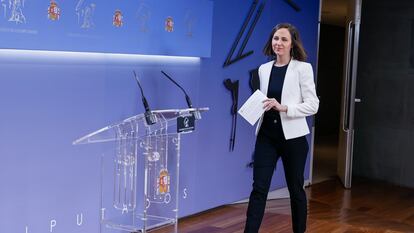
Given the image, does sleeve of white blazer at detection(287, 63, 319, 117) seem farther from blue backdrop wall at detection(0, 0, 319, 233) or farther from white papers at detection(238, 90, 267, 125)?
blue backdrop wall at detection(0, 0, 319, 233)

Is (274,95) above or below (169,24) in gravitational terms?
below

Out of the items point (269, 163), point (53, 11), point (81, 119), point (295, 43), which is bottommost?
point (269, 163)

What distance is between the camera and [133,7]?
375 centimetres

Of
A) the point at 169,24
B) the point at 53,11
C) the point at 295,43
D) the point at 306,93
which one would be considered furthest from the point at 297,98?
the point at 53,11

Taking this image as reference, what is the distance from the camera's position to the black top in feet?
11.3

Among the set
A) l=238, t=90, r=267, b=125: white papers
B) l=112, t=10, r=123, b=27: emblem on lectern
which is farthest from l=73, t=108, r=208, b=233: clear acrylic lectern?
l=112, t=10, r=123, b=27: emblem on lectern

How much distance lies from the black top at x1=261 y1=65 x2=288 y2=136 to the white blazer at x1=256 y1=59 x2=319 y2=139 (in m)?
0.03

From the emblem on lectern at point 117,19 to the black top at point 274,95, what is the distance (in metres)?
1.04

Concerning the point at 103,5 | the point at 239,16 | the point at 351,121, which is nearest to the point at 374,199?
the point at 351,121

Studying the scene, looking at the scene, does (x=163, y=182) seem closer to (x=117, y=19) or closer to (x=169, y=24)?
(x=117, y=19)

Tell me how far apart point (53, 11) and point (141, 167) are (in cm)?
129

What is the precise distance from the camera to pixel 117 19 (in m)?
3.64

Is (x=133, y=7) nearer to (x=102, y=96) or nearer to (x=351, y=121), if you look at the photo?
(x=102, y=96)

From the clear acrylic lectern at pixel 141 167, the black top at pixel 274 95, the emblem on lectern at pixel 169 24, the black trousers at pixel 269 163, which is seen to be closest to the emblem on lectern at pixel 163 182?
the clear acrylic lectern at pixel 141 167
